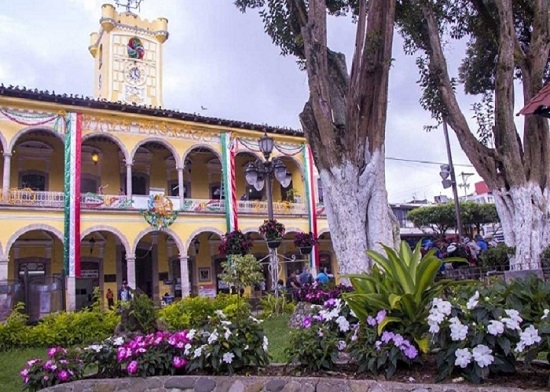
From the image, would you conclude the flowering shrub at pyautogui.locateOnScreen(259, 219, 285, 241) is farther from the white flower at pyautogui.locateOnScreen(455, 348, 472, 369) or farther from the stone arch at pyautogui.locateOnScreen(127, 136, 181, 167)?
the stone arch at pyautogui.locateOnScreen(127, 136, 181, 167)

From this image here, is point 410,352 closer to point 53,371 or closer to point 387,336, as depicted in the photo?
point 387,336

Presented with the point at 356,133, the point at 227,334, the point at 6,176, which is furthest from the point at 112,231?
the point at 227,334

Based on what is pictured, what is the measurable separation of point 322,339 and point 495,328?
1.43 metres

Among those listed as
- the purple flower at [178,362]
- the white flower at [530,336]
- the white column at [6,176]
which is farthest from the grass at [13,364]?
the white column at [6,176]

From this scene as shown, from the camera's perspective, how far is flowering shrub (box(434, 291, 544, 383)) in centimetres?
304

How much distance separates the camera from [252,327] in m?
4.46

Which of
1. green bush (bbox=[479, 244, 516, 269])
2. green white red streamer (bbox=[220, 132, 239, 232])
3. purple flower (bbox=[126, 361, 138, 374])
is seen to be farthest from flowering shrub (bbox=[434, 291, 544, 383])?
green white red streamer (bbox=[220, 132, 239, 232])

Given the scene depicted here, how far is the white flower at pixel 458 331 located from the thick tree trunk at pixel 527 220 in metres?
7.05

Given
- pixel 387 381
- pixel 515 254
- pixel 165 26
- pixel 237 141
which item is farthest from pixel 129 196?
pixel 387 381

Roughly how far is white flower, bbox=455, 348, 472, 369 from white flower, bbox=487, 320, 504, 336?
201 mm

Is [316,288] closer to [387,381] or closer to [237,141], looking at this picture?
[387,381]

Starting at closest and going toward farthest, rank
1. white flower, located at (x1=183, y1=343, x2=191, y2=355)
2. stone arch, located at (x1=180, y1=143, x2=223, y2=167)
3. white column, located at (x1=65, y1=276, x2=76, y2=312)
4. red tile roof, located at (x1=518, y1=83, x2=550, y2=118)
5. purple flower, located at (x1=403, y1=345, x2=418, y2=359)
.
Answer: purple flower, located at (x1=403, y1=345, x2=418, y2=359)
white flower, located at (x1=183, y1=343, x2=191, y2=355)
red tile roof, located at (x1=518, y1=83, x2=550, y2=118)
white column, located at (x1=65, y1=276, x2=76, y2=312)
stone arch, located at (x1=180, y1=143, x2=223, y2=167)

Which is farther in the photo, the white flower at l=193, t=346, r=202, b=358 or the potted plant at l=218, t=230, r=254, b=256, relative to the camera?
the potted plant at l=218, t=230, r=254, b=256

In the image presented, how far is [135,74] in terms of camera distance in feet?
82.3
